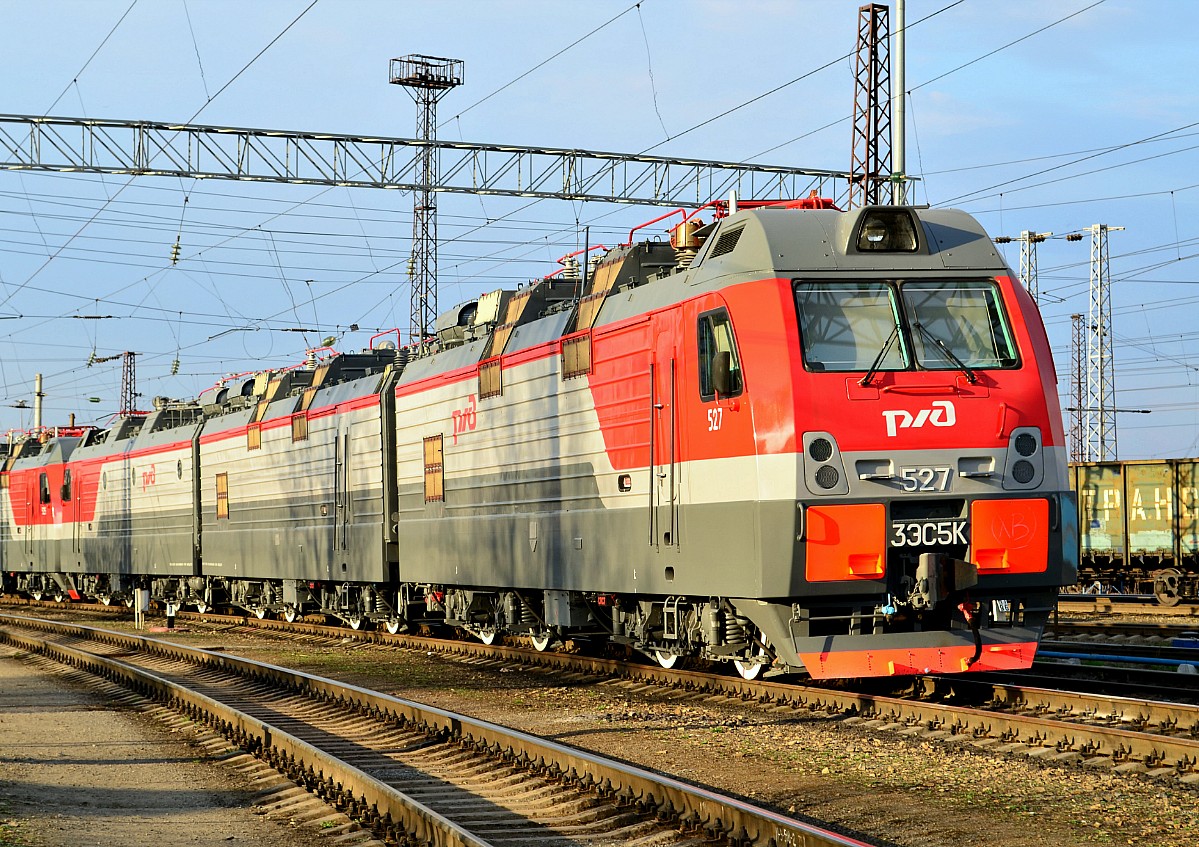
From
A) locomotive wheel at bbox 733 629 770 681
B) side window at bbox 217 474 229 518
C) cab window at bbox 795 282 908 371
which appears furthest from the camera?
side window at bbox 217 474 229 518

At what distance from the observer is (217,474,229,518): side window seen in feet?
101

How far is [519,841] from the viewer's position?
841cm

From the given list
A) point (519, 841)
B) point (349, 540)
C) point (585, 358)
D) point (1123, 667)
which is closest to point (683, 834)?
point (519, 841)

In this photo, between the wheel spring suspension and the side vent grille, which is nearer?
the side vent grille

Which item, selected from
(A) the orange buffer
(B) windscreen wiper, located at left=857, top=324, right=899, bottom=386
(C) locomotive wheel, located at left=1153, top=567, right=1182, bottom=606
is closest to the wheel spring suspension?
(A) the orange buffer

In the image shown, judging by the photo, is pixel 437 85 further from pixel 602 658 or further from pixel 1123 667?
pixel 1123 667

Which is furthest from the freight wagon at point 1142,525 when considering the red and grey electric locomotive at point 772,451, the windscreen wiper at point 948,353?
the windscreen wiper at point 948,353

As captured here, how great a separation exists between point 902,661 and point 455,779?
12.5ft

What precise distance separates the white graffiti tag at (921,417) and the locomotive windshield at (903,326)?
38 cm

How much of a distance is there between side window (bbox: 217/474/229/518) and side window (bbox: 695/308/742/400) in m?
20.1

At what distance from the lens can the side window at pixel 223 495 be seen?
30.8 metres

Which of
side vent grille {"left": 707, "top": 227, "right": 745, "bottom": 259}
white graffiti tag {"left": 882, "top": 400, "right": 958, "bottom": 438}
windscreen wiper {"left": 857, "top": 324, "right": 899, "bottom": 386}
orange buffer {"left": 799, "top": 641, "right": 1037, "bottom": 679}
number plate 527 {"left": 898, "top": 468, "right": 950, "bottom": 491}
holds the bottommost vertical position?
orange buffer {"left": 799, "top": 641, "right": 1037, "bottom": 679}

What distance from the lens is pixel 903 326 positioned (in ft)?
40.3

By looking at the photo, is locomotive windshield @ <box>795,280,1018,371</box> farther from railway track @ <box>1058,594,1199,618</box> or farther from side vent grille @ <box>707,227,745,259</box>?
railway track @ <box>1058,594,1199,618</box>
